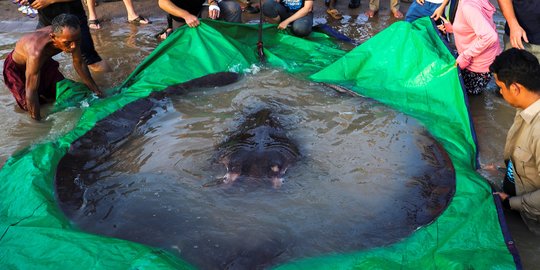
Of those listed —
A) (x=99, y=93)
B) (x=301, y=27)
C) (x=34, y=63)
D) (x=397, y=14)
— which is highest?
(x=34, y=63)

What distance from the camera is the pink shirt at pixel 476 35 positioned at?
3.64 m

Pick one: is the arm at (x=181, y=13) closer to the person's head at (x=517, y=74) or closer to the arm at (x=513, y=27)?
the arm at (x=513, y=27)

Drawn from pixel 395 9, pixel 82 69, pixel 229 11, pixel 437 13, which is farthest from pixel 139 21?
pixel 437 13

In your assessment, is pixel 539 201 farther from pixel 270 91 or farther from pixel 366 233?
pixel 270 91

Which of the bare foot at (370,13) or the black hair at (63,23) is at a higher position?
the black hair at (63,23)

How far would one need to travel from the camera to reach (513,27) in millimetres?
3666

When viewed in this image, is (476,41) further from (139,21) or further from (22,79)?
(139,21)

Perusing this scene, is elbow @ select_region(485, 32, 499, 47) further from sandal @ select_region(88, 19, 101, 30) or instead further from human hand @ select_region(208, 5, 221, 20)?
sandal @ select_region(88, 19, 101, 30)

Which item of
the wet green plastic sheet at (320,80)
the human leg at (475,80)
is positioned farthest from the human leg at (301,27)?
the human leg at (475,80)

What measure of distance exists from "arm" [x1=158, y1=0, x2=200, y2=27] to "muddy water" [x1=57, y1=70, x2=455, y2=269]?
1.20 m

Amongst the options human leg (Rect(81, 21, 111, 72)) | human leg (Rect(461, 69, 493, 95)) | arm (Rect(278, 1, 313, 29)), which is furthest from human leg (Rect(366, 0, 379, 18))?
human leg (Rect(81, 21, 111, 72))

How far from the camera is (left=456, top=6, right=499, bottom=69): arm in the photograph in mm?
3621

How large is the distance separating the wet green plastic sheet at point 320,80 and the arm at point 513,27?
1.73 feet

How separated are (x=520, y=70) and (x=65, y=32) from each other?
3.33 metres
